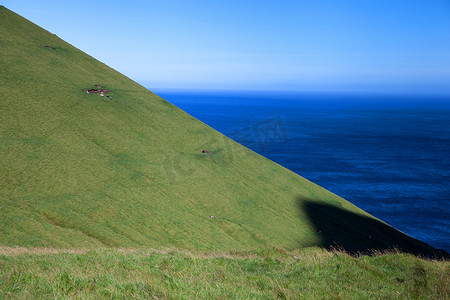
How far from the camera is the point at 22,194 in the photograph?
18062 mm

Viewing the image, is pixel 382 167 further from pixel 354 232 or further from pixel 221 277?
pixel 221 277

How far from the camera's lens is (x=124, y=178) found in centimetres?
2353

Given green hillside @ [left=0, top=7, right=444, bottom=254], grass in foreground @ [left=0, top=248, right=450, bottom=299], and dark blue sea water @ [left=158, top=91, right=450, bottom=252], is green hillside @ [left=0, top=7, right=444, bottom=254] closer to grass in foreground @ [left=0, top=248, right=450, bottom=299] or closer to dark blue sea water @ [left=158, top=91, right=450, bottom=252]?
grass in foreground @ [left=0, top=248, right=450, bottom=299]

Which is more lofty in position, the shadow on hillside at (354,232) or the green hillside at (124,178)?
the green hillside at (124,178)

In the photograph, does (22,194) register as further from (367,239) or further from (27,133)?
(367,239)

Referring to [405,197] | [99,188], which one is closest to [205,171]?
[99,188]

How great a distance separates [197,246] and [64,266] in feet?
38.2

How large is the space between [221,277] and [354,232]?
2502cm

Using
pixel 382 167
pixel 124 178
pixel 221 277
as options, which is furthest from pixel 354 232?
pixel 382 167

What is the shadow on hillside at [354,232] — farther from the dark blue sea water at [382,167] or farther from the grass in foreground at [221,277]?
the grass in foreground at [221,277]

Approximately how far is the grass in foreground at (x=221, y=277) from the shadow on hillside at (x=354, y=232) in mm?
15674

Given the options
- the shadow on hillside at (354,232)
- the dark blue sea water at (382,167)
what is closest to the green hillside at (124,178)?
the shadow on hillside at (354,232)

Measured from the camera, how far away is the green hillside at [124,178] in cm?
1819

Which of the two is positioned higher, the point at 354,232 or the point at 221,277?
the point at 221,277
